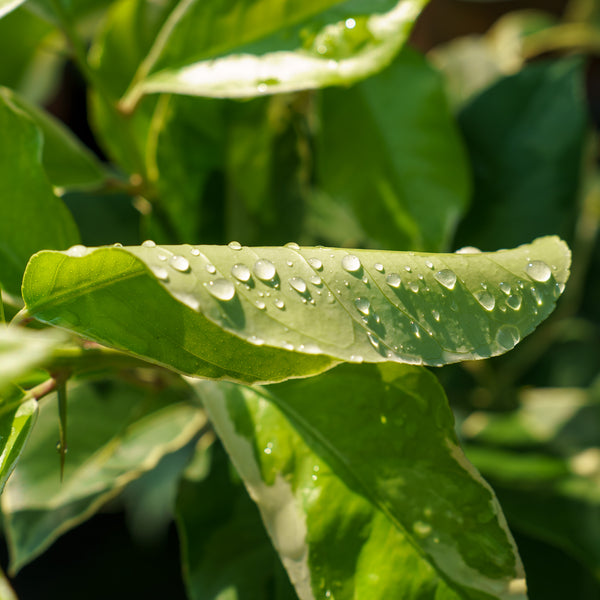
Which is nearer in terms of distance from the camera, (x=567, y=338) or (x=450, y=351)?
(x=450, y=351)

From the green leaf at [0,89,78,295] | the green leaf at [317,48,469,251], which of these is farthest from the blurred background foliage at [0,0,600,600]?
the green leaf at [0,89,78,295]

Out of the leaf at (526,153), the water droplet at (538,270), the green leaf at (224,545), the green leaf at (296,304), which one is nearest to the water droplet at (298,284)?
the green leaf at (296,304)

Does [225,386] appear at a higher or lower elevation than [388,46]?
lower

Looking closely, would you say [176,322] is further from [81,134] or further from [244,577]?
[81,134]

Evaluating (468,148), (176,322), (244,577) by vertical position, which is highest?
(176,322)

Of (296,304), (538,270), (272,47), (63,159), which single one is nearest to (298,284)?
(296,304)

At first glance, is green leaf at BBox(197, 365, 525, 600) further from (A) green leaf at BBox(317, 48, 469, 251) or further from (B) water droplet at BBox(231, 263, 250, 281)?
(A) green leaf at BBox(317, 48, 469, 251)

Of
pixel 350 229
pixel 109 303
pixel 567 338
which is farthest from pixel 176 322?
pixel 567 338
